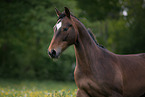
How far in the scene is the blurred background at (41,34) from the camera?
1828 centimetres

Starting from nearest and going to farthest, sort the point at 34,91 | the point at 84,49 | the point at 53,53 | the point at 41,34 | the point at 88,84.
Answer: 1. the point at 53,53
2. the point at 88,84
3. the point at 84,49
4. the point at 34,91
5. the point at 41,34

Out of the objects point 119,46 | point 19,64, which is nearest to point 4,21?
point 19,64

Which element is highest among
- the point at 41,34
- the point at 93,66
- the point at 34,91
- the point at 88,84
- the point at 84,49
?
the point at 84,49

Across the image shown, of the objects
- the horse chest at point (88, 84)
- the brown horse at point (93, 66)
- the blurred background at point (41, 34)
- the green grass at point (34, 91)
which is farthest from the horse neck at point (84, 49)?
the blurred background at point (41, 34)

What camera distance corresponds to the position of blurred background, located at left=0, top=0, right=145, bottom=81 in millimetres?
18281

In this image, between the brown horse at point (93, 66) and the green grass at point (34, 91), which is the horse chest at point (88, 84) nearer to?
the brown horse at point (93, 66)

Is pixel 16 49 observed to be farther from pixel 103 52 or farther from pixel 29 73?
pixel 103 52

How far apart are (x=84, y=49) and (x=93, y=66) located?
15.6 inches

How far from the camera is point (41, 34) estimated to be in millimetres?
18719

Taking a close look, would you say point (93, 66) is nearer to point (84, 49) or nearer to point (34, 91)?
point (84, 49)

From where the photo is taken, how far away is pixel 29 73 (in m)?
22.0

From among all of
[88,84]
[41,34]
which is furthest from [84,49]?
[41,34]

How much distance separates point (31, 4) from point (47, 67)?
797cm

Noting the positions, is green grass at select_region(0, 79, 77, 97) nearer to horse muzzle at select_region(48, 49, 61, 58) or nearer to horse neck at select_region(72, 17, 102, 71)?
horse neck at select_region(72, 17, 102, 71)
